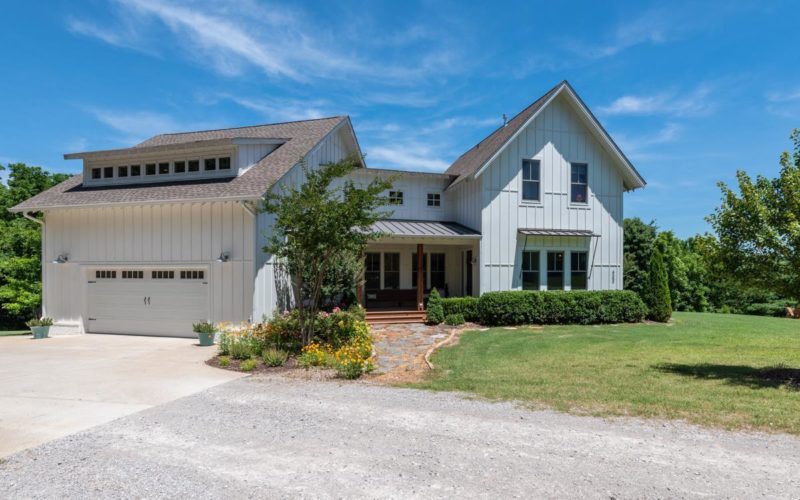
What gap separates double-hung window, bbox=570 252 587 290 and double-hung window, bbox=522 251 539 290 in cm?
160

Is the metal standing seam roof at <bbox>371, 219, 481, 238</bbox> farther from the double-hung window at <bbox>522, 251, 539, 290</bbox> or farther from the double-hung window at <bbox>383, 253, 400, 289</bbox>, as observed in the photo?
the double-hung window at <bbox>522, 251, 539, 290</bbox>

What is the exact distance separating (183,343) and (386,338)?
19.5ft

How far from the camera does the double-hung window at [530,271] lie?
1942cm

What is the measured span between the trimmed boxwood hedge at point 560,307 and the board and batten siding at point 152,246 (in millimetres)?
7987

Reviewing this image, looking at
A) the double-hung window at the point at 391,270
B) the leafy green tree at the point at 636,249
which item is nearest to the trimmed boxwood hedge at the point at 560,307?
the double-hung window at the point at 391,270

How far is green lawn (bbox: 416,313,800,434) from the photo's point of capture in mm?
6902

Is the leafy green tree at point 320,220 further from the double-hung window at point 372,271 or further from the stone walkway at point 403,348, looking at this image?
the double-hung window at point 372,271

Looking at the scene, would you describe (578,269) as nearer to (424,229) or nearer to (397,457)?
(424,229)

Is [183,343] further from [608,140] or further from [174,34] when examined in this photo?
[608,140]

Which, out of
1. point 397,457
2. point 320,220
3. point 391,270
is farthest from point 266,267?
point 397,457

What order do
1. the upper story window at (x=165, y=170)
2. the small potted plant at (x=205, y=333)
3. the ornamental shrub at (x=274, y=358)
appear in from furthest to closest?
the upper story window at (x=165, y=170) → the small potted plant at (x=205, y=333) → the ornamental shrub at (x=274, y=358)

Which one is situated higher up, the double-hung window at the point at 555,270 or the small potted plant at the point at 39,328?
the double-hung window at the point at 555,270

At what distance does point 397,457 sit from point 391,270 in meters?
16.7

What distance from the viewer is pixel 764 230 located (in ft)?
29.1
